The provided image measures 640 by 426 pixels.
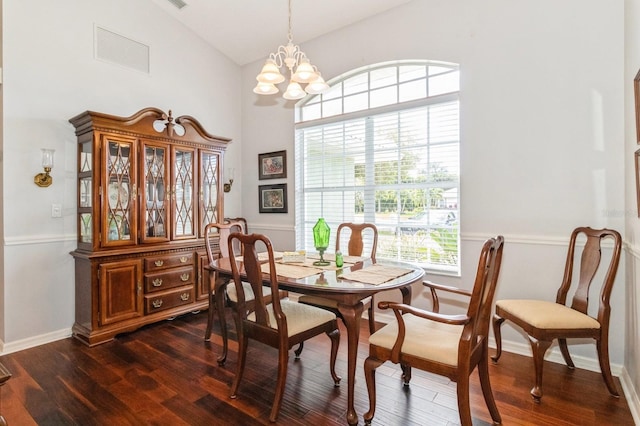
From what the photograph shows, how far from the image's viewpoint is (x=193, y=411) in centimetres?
207

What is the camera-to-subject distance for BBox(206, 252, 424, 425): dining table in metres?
1.90

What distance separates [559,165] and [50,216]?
4.35m

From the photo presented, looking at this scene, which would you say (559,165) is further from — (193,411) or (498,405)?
(193,411)

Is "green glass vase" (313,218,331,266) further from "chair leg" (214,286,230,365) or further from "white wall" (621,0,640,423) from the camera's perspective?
"white wall" (621,0,640,423)

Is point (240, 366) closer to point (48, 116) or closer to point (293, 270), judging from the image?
point (293, 270)

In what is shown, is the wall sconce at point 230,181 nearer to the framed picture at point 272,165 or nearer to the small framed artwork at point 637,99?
the framed picture at point 272,165

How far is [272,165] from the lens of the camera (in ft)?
14.9

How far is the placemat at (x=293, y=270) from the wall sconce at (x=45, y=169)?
7.28 feet

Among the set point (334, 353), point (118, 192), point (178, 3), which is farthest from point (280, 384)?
point (178, 3)

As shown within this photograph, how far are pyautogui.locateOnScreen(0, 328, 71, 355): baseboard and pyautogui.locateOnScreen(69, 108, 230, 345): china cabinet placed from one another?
120mm

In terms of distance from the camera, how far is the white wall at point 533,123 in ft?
8.13

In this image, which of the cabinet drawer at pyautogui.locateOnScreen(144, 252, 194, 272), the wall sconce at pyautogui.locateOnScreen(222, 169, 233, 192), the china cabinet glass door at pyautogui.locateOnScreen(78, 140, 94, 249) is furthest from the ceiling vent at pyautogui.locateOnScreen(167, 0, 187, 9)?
the cabinet drawer at pyautogui.locateOnScreen(144, 252, 194, 272)

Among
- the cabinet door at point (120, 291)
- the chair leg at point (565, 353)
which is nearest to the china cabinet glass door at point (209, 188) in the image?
the cabinet door at point (120, 291)

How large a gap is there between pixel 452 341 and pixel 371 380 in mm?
485
